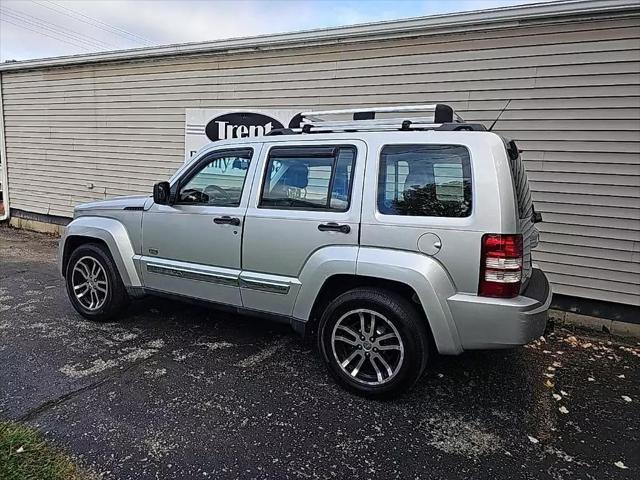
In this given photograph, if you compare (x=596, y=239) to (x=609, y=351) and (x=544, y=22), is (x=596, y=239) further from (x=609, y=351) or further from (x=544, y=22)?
(x=544, y=22)

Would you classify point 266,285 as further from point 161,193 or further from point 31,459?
point 31,459

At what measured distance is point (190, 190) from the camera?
3.91m

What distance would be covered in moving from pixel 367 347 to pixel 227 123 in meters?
4.96

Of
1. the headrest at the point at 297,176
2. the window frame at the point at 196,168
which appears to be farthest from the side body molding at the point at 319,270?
the window frame at the point at 196,168

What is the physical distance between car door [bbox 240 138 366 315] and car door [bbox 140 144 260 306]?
14 cm

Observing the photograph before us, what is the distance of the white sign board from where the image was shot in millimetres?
6605

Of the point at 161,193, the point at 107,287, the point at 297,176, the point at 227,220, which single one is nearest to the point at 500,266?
the point at 297,176

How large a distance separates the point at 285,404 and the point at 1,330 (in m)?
2.98

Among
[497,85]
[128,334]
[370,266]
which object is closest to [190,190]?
[128,334]

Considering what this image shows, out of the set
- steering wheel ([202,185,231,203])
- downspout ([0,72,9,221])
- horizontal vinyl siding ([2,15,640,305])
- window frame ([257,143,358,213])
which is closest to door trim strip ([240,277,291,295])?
window frame ([257,143,358,213])

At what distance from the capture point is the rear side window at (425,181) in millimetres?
2842

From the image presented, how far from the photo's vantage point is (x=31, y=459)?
7.80 ft

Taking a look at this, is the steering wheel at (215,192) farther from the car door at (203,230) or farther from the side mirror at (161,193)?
the side mirror at (161,193)

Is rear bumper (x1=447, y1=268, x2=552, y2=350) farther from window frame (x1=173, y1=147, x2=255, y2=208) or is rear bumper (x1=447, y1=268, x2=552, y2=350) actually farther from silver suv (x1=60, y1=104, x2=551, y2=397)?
window frame (x1=173, y1=147, x2=255, y2=208)
